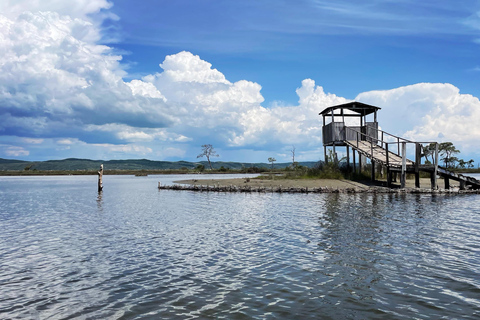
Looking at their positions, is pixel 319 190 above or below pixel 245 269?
above

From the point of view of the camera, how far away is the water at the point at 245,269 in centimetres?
701

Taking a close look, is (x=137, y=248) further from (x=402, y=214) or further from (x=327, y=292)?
(x=402, y=214)

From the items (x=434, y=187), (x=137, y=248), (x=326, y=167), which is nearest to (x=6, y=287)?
(x=137, y=248)

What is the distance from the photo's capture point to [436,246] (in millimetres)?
11734

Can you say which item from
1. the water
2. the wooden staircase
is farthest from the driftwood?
the water

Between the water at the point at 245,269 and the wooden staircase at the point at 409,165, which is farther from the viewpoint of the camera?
the wooden staircase at the point at 409,165

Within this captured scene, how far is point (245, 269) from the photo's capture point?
9.48m

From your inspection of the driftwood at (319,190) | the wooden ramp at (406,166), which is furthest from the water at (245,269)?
the wooden ramp at (406,166)

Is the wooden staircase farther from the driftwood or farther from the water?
the water

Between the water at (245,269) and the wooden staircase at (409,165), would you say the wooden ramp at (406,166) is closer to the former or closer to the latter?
the wooden staircase at (409,165)

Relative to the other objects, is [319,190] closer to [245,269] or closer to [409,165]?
[409,165]

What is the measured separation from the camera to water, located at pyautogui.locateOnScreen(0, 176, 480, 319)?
7012 millimetres

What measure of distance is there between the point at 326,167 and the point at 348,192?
882 cm

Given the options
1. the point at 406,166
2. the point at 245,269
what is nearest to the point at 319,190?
the point at 406,166
